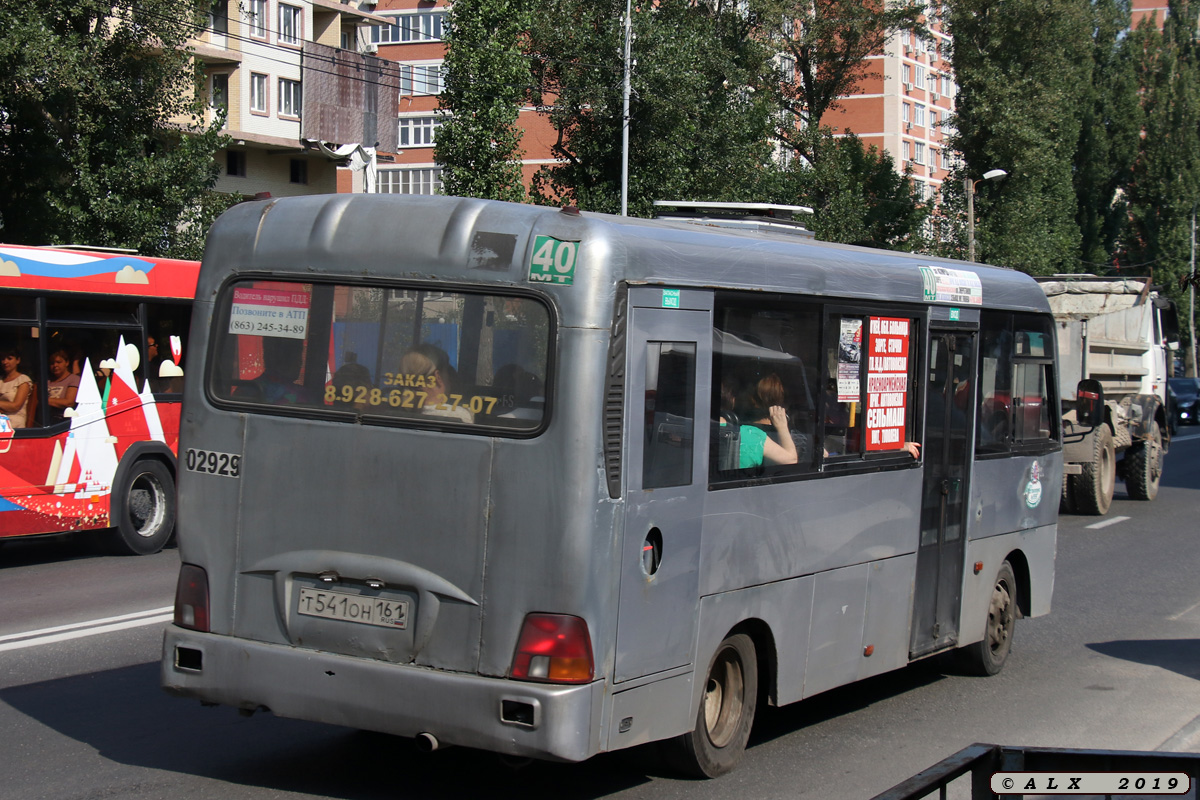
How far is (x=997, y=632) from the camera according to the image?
882 centimetres

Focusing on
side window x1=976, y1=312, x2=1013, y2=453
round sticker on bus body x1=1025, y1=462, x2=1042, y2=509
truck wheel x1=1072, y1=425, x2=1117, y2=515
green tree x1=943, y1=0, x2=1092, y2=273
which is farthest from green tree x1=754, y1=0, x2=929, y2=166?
side window x1=976, y1=312, x2=1013, y2=453

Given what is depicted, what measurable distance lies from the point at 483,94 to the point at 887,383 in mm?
25235

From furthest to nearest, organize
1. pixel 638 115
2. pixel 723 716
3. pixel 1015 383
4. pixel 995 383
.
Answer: pixel 638 115 → pixel 1015 383 → pixel 995 383 → pixel 723 716

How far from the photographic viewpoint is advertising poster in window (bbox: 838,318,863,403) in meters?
6.82

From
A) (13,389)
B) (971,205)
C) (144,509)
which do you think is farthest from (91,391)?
(971,205)

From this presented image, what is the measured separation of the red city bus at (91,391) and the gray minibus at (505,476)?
693 centimetres

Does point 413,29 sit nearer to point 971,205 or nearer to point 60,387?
point 971,205

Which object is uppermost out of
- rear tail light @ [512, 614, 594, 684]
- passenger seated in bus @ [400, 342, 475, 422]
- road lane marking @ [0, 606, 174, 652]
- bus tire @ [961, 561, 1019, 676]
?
passenger seated in bus @ [400, 342, 475, 422]

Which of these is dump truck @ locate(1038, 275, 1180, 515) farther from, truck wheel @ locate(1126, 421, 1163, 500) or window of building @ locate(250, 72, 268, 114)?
window of building @ locate(250, 72, 268, 114)

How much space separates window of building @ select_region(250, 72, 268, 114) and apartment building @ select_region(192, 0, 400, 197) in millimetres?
35

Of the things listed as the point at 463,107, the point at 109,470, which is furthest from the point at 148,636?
the point at 463,107

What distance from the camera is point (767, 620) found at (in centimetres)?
616

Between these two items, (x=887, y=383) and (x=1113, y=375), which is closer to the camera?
(x=887, y=383)

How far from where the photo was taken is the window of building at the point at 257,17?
1892 inches
